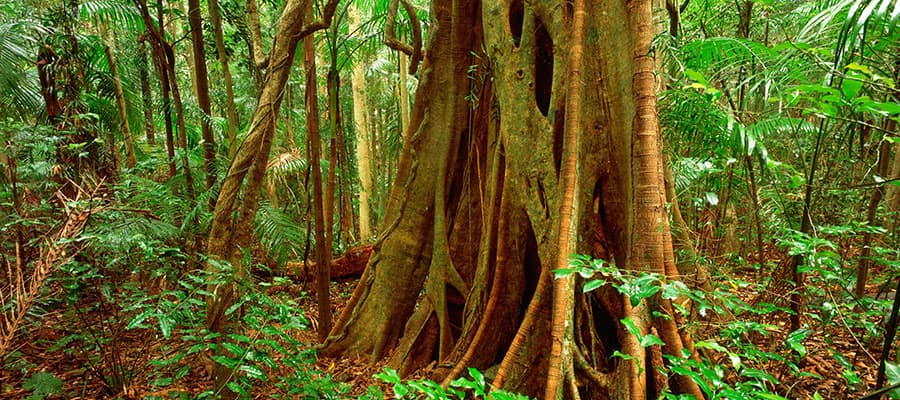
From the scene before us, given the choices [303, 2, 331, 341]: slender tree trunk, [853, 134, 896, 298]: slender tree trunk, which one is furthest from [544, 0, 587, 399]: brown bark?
[853, 134, 896, 298]: slender tree trunk

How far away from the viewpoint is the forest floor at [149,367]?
2.85 metres

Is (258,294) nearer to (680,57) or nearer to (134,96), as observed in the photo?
(680,57)

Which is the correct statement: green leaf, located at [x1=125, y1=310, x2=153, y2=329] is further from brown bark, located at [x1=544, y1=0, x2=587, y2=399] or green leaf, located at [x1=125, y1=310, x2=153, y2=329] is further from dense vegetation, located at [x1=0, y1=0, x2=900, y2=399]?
brown bark, located at [x1=544, y1=0, x2=587, y2=399]

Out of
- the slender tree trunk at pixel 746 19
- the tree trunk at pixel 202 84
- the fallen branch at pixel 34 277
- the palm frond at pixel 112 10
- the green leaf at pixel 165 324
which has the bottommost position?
the green leaf at pixel 165 324

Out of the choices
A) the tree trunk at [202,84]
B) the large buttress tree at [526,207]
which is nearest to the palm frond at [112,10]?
the tree trunk at [202,84]

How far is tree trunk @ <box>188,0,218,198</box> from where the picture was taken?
140 inches

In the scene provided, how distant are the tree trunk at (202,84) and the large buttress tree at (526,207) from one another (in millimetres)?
1656

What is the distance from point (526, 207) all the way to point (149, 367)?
293 centimetres

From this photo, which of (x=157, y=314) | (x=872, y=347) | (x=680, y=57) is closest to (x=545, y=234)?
(x=680, y=57)

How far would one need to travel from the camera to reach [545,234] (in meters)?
2.63

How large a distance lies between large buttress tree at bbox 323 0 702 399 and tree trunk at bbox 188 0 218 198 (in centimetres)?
166

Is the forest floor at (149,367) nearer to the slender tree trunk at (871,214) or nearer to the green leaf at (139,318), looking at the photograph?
the slender tree trunk at (871,214)

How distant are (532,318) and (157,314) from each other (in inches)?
75.0

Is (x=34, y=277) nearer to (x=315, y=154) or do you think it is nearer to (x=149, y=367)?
(x=149, y=367)
